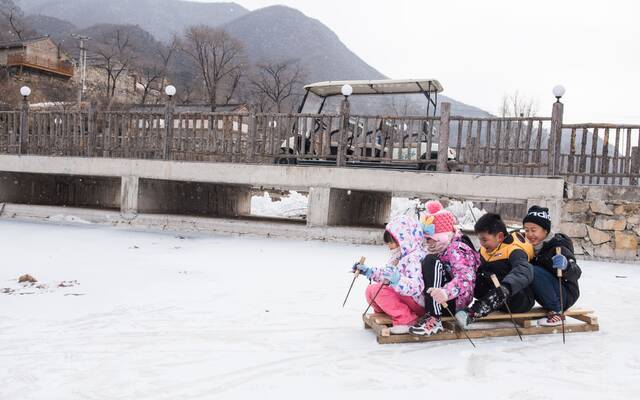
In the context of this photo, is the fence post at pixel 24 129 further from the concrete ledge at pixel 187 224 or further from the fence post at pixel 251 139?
the fence post at pixel 251 139

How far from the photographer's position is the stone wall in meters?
7.81

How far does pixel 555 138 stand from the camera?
318 inches

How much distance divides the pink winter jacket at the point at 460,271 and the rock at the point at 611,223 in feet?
16.8

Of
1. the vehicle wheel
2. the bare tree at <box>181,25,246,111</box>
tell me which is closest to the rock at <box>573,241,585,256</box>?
the vehicle wheel

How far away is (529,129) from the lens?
811 centimetres

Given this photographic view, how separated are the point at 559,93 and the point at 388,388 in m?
6.72

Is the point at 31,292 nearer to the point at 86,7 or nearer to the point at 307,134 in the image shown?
the point at 307,134

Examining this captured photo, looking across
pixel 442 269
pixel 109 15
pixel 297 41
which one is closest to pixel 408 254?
pixel 442 269

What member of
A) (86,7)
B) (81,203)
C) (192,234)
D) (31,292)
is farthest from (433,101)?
(86,7)

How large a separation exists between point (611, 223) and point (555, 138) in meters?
1.51

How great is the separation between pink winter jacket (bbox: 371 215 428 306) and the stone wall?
17.3 feet

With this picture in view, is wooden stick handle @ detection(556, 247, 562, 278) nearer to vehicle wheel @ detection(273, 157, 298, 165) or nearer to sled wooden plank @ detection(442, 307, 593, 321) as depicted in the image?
sled wooden plank @ detection(442, 307, 593, 321)

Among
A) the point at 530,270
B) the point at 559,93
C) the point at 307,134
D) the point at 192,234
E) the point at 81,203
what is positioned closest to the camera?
the point at 530,270

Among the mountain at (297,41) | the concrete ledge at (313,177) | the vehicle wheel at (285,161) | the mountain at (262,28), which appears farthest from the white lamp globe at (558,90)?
the mountain at (297,41)
